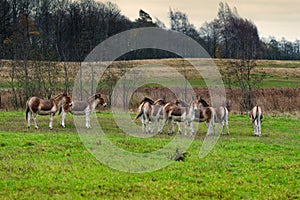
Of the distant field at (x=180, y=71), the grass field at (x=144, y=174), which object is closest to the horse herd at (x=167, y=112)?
the grass field at (x=144, y=174)

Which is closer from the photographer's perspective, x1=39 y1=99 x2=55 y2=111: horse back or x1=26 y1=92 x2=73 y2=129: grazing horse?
x1=26 y1=92 x2=73 y2=129: grazing horse

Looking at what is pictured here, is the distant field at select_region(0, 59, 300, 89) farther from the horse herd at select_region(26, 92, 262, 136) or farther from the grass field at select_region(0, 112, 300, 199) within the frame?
the grass field at select_region(0, 112, 300, 199)

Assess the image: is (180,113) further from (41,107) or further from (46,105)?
(41,107)

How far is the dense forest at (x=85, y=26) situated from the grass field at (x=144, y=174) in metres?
30.1

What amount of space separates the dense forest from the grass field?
3012cm

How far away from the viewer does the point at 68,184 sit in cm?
1216

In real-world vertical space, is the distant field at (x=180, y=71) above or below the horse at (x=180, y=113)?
above

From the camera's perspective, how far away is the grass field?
11.9 m

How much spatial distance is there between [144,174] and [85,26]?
58.1 metres

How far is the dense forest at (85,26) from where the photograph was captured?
6444cm

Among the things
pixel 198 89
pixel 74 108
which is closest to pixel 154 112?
pixel 74 108

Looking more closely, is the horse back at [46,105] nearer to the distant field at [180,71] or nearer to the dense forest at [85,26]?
the distant field at [180,71]

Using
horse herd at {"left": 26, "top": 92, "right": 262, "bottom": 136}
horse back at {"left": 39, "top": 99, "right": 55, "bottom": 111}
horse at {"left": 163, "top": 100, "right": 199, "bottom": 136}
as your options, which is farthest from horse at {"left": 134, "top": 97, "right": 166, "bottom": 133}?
horse back at {"left": 39, "top": 99, "right": 55, "bottom": 111}

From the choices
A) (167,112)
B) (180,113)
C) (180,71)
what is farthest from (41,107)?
(180,71)
